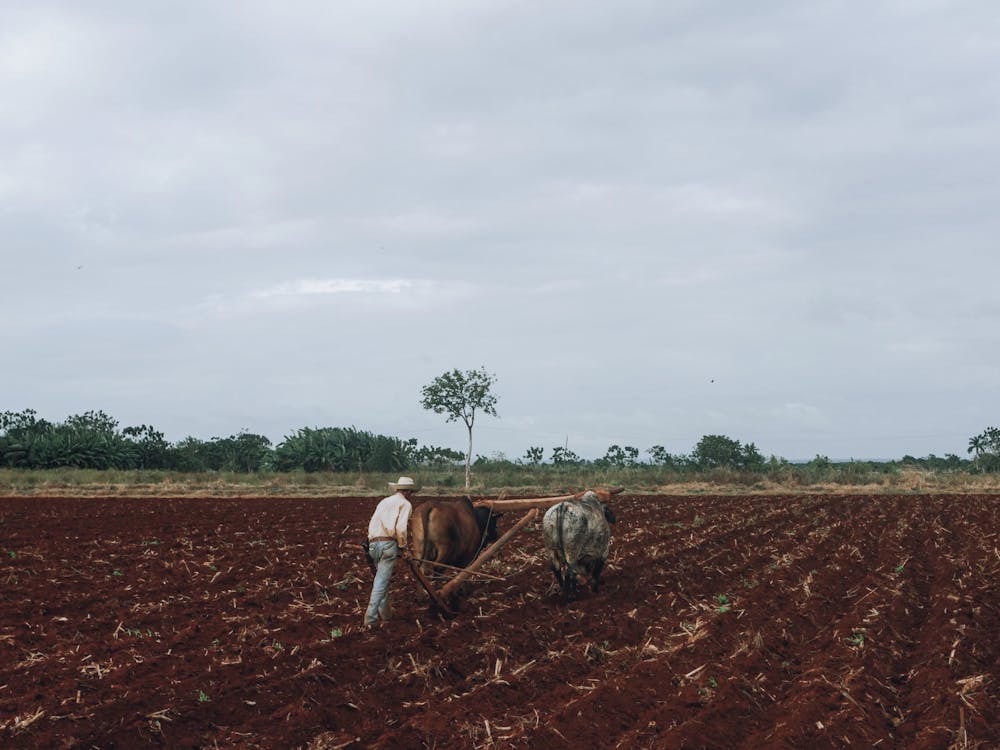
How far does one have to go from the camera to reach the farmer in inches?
428

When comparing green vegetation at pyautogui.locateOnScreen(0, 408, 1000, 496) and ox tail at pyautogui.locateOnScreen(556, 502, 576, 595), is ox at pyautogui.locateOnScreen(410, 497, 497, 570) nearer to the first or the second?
ox tail at pyautogui.locateOnScreen(556, 502, 576, 595)

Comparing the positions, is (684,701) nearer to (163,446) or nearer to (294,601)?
(294,601)

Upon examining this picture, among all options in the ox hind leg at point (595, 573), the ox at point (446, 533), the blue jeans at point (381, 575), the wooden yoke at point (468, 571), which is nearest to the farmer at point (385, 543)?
the blue jeans at point (381, 575)

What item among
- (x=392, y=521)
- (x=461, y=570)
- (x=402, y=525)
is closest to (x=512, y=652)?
(x=461, y=570)

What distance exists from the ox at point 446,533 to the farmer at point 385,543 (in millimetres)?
497

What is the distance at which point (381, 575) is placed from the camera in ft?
35.7

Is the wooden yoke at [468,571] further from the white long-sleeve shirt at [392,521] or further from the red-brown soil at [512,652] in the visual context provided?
the white long-sleeve shirt at [392,521]

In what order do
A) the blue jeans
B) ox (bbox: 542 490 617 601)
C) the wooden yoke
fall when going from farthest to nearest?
1. ox (bbox: 542 490 617 601)
2. the wooden yoke
3. the blue jeans

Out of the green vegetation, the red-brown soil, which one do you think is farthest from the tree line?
the red-brown soil

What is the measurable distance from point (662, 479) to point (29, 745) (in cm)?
4452

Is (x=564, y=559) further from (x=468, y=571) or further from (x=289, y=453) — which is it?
(x=289, y=453)

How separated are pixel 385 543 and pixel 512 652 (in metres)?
2.27

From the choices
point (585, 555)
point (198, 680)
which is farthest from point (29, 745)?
point (585, 555)

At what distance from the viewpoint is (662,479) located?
49469mm
